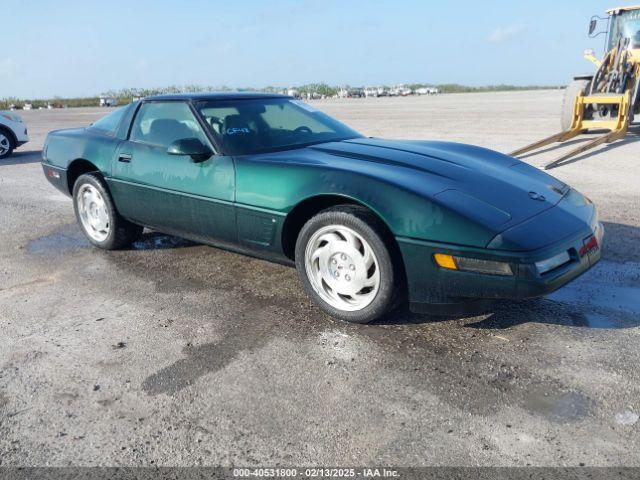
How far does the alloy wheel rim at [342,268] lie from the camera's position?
3033 mm

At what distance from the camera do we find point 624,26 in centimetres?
1262

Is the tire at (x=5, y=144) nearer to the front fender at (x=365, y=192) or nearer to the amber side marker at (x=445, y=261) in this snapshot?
the front fender at (x=365, y=192)

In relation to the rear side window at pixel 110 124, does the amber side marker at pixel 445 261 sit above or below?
below

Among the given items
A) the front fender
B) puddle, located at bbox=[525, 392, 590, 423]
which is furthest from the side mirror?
puddle, located at bbox=[525, 392, 590, 423]

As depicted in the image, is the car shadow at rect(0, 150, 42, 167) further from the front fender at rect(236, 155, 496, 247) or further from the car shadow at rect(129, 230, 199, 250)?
the front fender at rect(236, 155, 496, 247)

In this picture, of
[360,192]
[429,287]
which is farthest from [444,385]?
[360,192]

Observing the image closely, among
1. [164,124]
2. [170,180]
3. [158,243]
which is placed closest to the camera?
[170,180]

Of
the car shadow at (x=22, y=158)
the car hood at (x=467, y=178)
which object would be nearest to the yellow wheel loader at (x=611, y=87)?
the car hood at (x=467, y=178)

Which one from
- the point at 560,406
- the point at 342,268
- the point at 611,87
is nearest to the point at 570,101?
the point at 611,87

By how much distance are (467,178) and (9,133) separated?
1094cm

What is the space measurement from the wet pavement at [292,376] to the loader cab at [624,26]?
34.8 ft

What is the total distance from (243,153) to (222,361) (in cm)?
149

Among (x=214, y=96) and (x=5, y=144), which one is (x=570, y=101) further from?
(x=5, y=144)

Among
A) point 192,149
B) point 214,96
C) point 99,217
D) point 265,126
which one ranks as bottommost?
point 99,217
